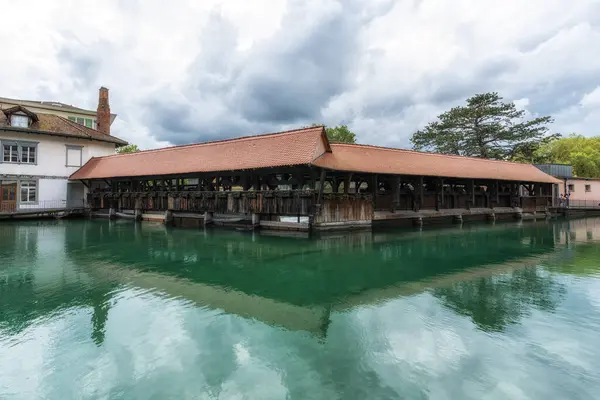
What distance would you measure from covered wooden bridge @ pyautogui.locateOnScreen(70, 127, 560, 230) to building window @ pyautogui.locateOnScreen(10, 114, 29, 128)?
436 cm

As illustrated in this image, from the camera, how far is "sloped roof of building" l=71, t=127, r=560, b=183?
14812 millimetres

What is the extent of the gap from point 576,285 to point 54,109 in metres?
45.6

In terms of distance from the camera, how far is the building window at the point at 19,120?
70.5ft

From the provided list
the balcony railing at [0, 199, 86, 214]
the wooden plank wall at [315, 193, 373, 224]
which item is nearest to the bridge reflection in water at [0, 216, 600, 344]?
the wooden plank wall at [315, 193, 373, 224]

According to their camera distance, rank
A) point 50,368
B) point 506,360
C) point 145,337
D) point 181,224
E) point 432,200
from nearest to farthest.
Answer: point 50,368
point 506,360
point 145,337
point 181,224
point 432,200


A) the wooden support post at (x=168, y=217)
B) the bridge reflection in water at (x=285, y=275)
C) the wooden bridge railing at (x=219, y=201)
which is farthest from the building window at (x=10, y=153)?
the wooden support post at (x=168, y=217)

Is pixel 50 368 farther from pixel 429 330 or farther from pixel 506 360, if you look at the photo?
pixel 506 360

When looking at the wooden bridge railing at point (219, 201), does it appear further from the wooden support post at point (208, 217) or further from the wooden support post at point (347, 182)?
the wooden support post at point (347, 182)

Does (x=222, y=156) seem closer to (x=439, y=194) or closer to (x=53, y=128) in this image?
(x=439, y=194)

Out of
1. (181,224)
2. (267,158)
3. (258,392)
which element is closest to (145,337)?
(258,392)

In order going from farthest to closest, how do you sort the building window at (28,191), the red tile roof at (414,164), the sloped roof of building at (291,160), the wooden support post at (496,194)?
the wooden support post at (496,194), the building window at (28,191), the red tile roof at (414,164), the sloped roof of building at (291,160)

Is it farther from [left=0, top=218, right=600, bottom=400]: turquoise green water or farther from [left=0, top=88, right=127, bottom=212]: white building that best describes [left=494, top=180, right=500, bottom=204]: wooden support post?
[left=0, top=88, right=127, bottom=212]: white building

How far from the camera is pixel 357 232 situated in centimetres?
1543

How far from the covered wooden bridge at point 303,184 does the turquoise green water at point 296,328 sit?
577cm
